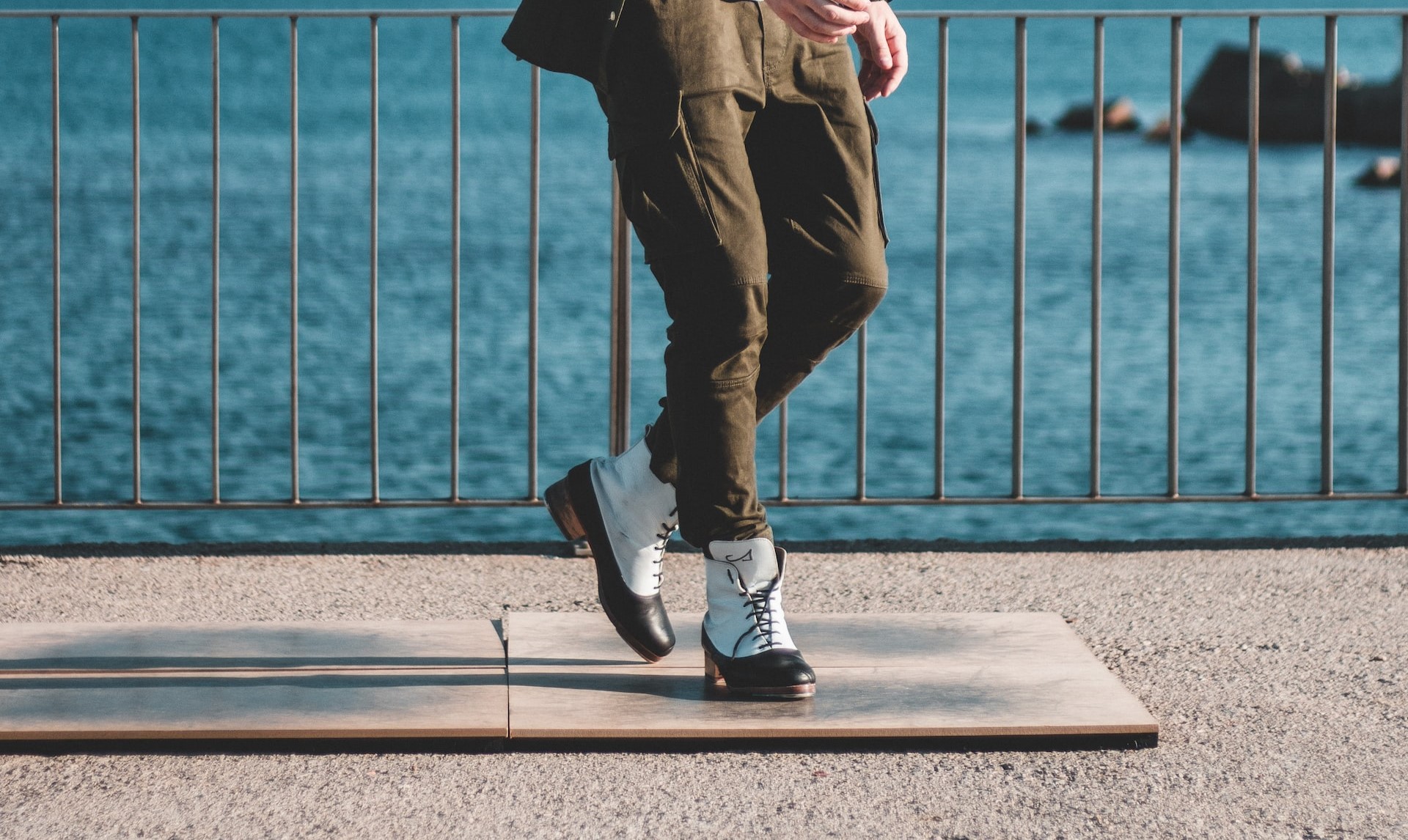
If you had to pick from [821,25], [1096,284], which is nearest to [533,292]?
[1096,284]

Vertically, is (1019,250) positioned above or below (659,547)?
above

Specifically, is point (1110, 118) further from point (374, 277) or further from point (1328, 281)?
point (374, 277)

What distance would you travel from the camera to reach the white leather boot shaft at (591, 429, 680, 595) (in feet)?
10.0

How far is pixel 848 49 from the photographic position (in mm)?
3010

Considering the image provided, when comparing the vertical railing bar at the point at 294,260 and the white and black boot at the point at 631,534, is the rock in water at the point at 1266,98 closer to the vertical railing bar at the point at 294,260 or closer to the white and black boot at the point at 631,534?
the vertical railing bar at the point at 294,260

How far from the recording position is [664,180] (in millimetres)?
2691

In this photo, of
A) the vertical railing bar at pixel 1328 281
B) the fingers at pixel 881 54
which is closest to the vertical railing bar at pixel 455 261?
the fingers at pixel 881 54

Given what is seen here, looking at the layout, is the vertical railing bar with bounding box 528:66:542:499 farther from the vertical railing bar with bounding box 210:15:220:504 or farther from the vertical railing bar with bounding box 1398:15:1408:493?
the vertical railing bar with bounding box 1398:15:1408:493

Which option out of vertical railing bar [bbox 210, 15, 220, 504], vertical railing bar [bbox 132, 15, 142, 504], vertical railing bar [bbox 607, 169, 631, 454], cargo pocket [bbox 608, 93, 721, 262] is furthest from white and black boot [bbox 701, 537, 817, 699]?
vertical railing bar [bbox 132, 15, 142, 504]

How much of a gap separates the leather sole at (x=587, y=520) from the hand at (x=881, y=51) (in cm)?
85

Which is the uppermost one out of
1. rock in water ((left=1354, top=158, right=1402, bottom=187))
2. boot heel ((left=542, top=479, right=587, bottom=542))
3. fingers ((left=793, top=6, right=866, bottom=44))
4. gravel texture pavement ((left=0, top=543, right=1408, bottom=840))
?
rock in water ((left=1354, top=158, right=1402, bottom=187))

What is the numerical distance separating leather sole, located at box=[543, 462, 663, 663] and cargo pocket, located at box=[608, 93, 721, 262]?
20.8 inches

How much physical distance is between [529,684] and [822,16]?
124 cm

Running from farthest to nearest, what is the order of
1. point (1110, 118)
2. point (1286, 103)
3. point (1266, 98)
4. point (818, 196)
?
1. point (1110, 118)
2. point (1266, 98)
3. point (1286, 103)
4. point (818, 196)
